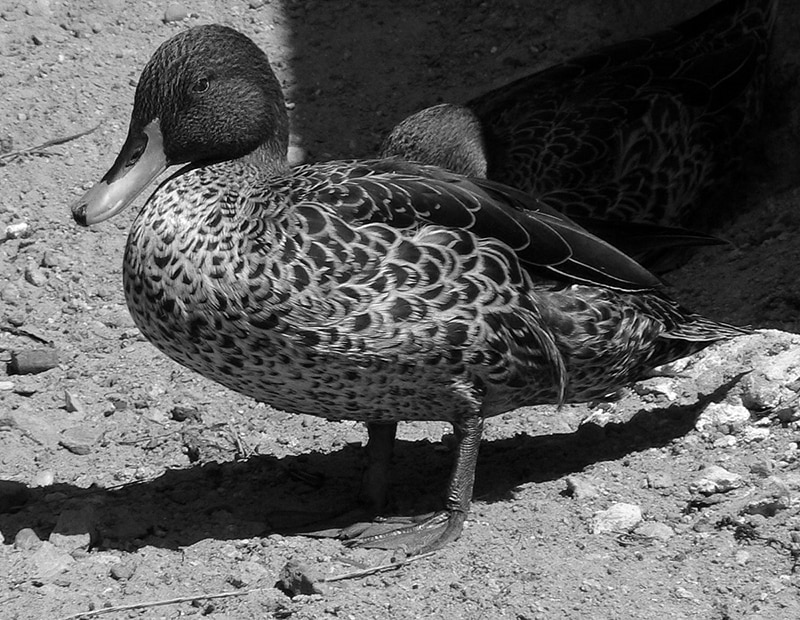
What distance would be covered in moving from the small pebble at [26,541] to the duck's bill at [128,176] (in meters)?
1.03

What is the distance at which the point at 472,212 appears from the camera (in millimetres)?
4449

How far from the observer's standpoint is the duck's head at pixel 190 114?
4.57 meters

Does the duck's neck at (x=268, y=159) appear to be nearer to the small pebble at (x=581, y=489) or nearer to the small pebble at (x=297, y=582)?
the small pebble at (x=297, y=582)

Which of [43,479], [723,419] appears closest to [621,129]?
[723,419]

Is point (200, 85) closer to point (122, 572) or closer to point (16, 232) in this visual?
point (122, 572)

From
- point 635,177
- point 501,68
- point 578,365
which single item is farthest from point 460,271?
point 501,68

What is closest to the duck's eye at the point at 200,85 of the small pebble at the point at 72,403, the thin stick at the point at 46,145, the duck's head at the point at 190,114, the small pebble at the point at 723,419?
the duck's head at the point at 190,114

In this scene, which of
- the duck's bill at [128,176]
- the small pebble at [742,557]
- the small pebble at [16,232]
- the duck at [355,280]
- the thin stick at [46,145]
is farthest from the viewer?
the thin stick at [46,145]

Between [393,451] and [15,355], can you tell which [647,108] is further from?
[15,355]

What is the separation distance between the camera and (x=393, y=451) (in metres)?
5.11

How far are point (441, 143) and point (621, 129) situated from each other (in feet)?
2.83

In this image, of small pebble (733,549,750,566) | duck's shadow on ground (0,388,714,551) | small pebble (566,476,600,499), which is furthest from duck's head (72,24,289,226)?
small pebble (733,549,750,566)

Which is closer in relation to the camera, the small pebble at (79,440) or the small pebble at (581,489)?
the small pebble at (581,489)

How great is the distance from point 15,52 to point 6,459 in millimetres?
3036
